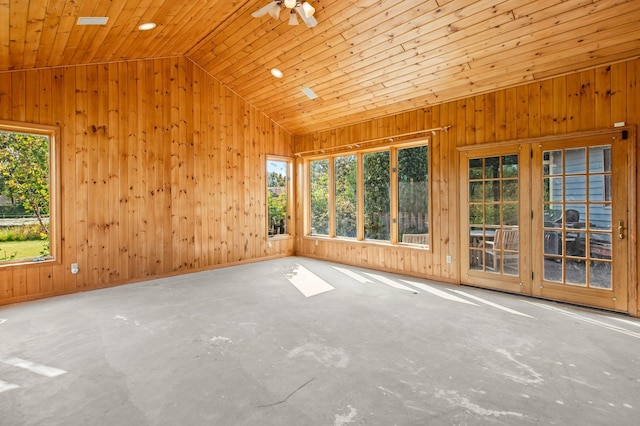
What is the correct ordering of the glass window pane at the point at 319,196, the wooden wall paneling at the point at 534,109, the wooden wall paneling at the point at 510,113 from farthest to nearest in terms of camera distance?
1. the glass window pane at the point at 319,196
2. the wooden wall paneling at the point at 510,113
3. the wooden wall paneling at the point at 534,109

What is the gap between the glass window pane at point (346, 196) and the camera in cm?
662

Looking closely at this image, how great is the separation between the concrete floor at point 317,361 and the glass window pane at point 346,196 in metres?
2.51

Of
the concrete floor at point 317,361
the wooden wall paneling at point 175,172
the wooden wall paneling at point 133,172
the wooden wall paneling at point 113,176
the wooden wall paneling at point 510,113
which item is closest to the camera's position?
the concrete floor at point 317,361

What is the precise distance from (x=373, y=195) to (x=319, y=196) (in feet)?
4.84

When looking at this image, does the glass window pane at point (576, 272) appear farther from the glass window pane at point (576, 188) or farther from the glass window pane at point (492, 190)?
the glass window pane at point (492, 190)

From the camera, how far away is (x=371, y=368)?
249 cm

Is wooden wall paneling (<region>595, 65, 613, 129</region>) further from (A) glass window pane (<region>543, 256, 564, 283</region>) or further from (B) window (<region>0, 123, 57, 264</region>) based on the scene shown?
(B) window (<region>0, 123, 57, 264</region>)

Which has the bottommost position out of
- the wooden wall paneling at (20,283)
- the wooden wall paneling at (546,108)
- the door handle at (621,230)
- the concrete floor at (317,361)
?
the concrete floor at (317,361)

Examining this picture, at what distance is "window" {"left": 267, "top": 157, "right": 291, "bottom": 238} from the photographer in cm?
725

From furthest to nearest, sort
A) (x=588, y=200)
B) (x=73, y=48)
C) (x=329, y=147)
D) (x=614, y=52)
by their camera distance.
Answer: (x=329, y=147) < (x=73, y=48) < (x=588, y=200) < (x=614, y=52)

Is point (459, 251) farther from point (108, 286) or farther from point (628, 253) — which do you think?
point (108, 286)

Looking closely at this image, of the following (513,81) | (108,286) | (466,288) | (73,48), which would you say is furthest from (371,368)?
(73,48)

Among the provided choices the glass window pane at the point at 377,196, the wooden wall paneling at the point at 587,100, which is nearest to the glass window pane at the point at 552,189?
the wooden wall paneling at the point at 587,100

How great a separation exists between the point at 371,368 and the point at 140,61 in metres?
5.66
